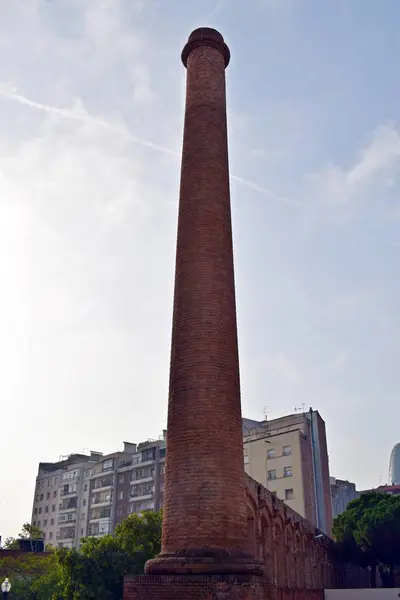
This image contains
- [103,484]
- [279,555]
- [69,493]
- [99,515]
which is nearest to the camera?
[279,555]

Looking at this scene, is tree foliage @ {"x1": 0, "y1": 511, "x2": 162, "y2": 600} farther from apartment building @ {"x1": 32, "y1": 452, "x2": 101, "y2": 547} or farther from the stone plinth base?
apartment building @ {"x1": 32, "y1": 452, "x2": 101, "y2": 547}

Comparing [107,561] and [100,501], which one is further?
[100,501]

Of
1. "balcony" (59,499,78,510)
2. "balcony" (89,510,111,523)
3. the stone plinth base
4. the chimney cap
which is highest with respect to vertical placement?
the chimney cap

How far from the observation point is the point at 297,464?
42.6 m

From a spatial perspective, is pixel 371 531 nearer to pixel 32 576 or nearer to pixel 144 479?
pixel 32 576

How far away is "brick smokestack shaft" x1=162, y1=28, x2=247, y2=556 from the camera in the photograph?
1075 cm

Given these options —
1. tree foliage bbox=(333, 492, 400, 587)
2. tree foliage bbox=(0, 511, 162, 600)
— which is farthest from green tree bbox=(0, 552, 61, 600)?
tree foliage bbox=(333, 492, 400, 587)

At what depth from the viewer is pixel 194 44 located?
51.2 feet

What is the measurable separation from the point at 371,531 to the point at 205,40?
1068 inches

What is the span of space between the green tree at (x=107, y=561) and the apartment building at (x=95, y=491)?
90.1ft

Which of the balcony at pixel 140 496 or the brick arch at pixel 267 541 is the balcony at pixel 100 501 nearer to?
the balcony at pixel 140 496

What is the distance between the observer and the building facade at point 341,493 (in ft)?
189

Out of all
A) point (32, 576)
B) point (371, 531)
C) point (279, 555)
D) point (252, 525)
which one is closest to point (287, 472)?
point (371, 531)

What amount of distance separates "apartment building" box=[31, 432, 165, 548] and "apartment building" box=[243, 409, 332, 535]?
8873 millimetres
